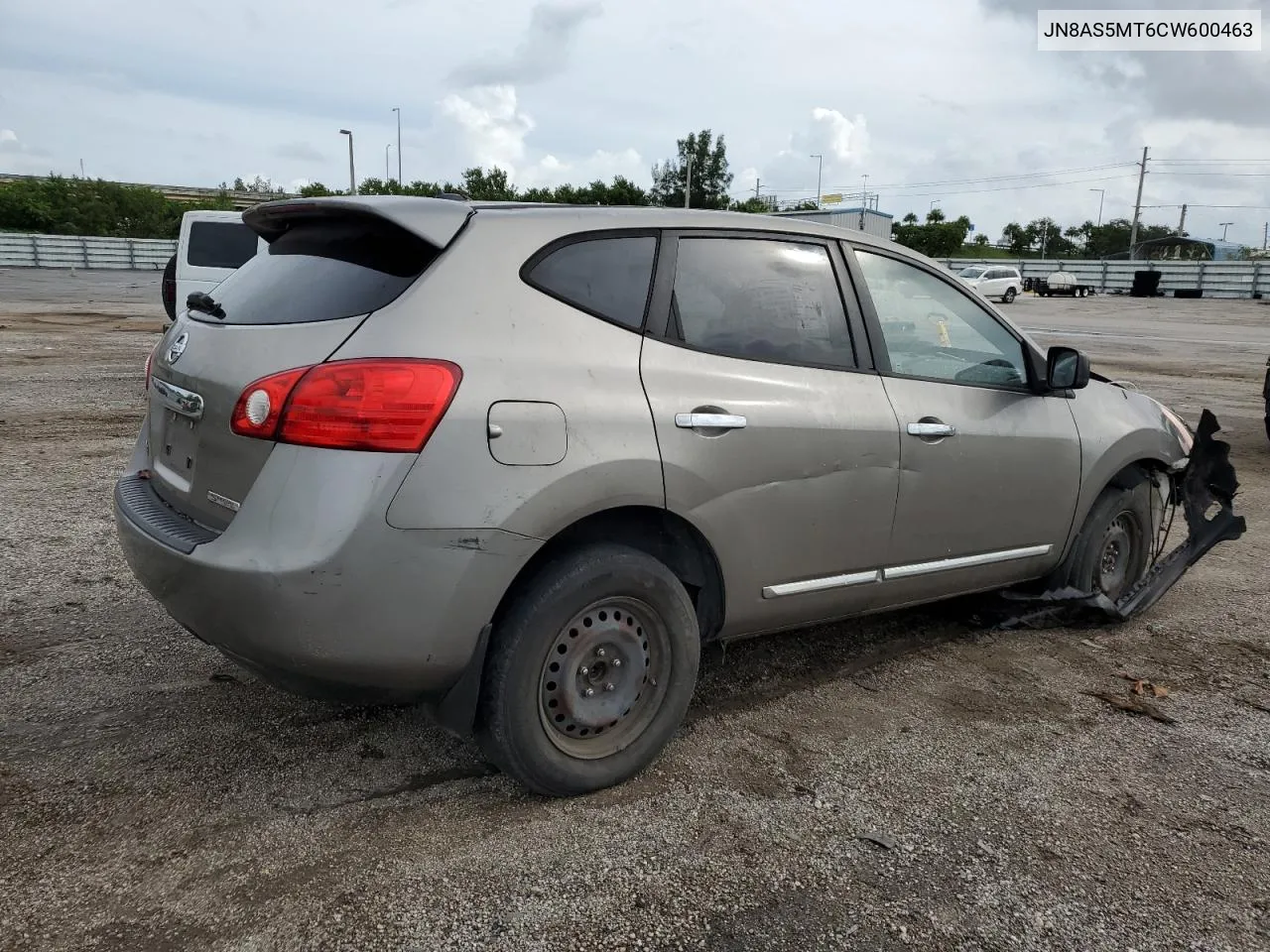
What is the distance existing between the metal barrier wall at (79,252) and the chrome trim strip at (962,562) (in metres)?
50.1

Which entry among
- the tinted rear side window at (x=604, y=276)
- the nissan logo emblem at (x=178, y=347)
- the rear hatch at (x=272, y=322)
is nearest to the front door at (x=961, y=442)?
the tinted rear side window at (x=604, y=276)

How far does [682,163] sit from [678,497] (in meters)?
78.5

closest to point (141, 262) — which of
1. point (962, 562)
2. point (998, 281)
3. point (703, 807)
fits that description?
point (998, 281)

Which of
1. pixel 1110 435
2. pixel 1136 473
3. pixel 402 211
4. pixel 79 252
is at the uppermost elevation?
pixel 79 252

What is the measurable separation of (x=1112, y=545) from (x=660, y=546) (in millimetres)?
2665

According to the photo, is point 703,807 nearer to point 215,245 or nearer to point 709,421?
point 709,421

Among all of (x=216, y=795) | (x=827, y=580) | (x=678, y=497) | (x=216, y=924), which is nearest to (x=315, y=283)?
(x=678, y=497)

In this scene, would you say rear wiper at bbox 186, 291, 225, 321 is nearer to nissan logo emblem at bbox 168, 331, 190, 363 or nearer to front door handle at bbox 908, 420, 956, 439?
nissan logo emblem at bbox 168, 331, 190, 363

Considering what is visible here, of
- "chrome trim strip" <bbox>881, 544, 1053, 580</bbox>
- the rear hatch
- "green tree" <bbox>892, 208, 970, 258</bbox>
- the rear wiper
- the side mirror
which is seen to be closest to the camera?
the rear hatch

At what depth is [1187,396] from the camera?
498 inches

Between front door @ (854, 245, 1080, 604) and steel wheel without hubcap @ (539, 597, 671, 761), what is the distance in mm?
1086

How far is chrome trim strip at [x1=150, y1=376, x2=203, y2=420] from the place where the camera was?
280 centimetres

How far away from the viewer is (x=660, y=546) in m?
3.06

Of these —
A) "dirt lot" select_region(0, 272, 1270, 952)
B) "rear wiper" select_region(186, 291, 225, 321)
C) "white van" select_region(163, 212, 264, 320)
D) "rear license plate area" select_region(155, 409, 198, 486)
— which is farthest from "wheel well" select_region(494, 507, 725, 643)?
"white van" select_region(163, 212, 264, 320)
